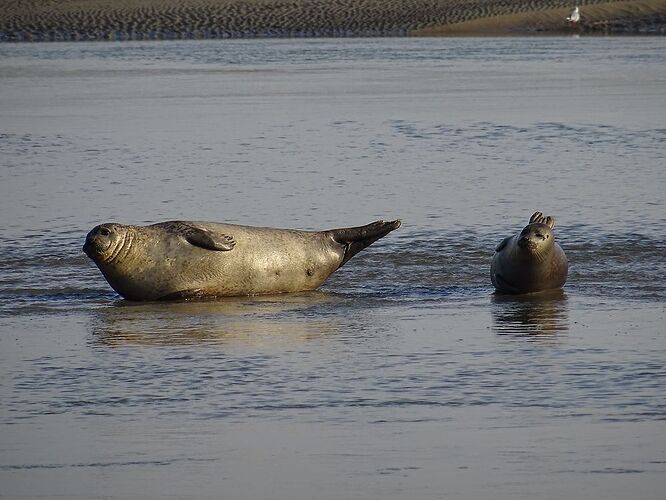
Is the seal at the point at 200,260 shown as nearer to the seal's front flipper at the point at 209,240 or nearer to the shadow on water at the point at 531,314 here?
the seal's front flipper at the point at 209,240

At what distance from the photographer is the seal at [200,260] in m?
8.38

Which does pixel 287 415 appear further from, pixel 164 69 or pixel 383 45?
pixel 383 45

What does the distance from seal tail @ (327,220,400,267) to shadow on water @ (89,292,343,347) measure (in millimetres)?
444

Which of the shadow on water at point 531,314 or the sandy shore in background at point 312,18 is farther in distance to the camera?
the sandy shore in background at point 312,18

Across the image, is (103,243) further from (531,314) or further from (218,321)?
(531,314)

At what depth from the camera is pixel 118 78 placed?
25.1 metres

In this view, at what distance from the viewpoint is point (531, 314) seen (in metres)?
7.87

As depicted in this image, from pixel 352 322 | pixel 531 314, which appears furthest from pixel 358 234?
pixel 531 314

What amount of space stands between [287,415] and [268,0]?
40.8 m

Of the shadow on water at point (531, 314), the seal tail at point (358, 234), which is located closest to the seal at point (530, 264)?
the shadow on water at point (531, 314)

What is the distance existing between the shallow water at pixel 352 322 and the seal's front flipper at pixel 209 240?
33 cm

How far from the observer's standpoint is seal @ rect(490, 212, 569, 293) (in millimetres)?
8344

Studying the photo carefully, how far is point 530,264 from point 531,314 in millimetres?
519

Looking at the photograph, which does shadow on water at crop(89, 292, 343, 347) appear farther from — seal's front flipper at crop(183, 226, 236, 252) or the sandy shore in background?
the sandy shore in background
